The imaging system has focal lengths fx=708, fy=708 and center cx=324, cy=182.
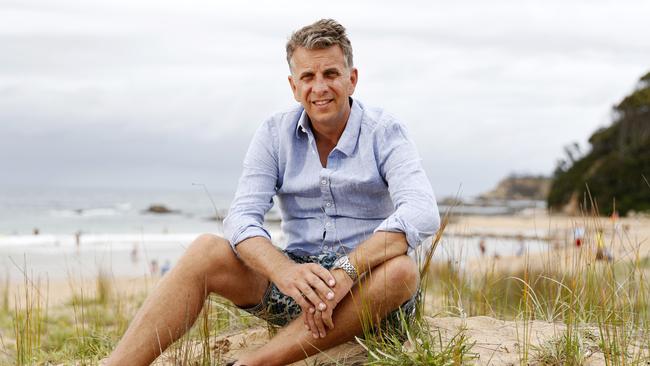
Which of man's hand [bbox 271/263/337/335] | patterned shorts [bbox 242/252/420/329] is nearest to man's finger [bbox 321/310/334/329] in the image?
man's hand [bbox 271/263/337/335]

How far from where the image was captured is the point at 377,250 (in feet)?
8.07

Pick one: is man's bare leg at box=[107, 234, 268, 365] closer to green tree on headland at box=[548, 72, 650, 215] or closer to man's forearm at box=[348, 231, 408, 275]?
man's forearm at box=[348, 231, 408, 275]

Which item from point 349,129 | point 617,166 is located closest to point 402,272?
point 349,129

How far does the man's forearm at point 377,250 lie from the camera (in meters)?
2.44

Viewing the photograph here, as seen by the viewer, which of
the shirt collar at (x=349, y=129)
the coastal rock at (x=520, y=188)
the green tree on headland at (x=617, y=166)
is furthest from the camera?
the coastal rock at (x=520, y=188)

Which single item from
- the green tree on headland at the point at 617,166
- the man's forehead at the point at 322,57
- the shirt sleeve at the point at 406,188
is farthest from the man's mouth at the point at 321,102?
the green tree on headland at the point at 617,166

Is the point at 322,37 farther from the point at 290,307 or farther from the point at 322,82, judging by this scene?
the point at 290,307

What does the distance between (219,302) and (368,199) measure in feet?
3.68

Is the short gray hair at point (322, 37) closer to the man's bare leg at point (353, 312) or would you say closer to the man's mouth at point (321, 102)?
the man's mouth at point (321, 102)

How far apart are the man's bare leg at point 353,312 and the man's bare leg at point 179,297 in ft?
0.89

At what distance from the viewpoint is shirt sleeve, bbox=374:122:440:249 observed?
2.52 m

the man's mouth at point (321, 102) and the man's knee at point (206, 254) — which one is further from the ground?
the man's mouth at point (321, 102)

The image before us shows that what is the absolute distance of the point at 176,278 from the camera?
8.32ft

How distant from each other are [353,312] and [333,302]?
0.13 m
